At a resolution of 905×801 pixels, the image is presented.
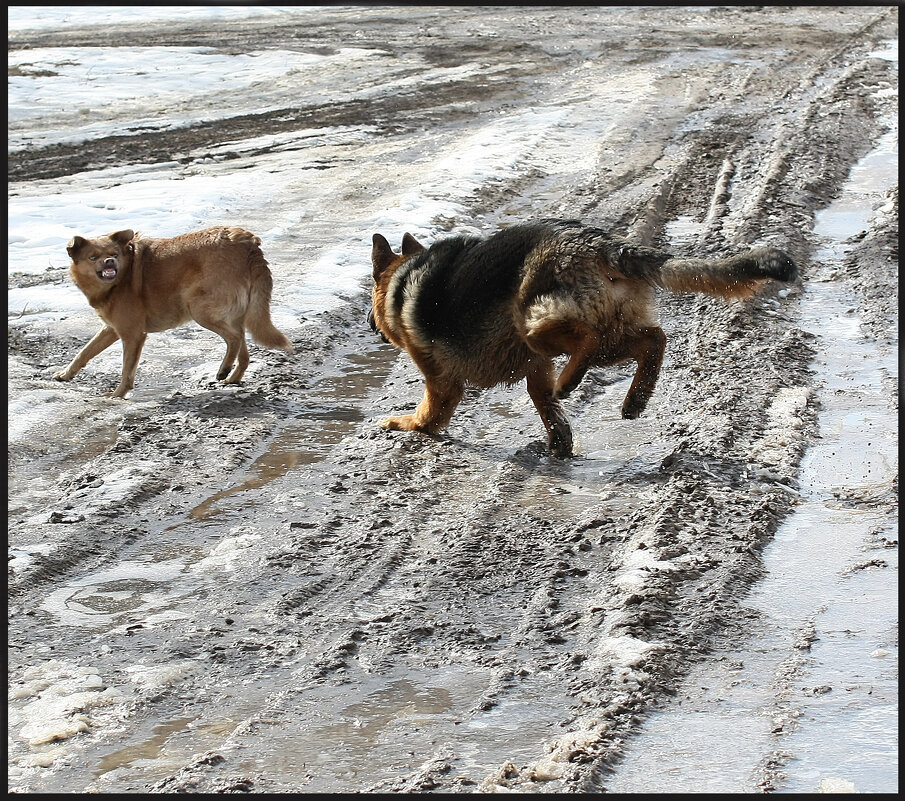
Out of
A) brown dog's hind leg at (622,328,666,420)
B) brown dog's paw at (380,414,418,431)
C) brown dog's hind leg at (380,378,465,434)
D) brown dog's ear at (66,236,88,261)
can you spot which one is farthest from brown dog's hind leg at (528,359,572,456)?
brown dog's ear at (66,236,88,261)

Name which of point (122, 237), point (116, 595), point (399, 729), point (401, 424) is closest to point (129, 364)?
point (122, 237)

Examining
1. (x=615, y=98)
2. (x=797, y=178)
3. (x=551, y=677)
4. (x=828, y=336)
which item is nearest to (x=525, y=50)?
(x=615, y=98)

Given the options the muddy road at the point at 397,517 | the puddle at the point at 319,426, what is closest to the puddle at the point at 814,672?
the muddy road at the point at 397,517

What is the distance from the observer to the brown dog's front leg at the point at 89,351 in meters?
7.53

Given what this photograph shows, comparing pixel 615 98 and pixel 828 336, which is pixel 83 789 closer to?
pixel 828 336

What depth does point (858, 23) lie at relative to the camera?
77.3 feet

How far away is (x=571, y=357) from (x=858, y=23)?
70.1 feet

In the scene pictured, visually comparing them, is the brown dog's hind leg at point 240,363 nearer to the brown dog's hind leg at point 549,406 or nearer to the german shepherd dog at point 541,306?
the german shepherd dog at point 541,306

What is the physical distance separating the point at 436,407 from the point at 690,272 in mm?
1818

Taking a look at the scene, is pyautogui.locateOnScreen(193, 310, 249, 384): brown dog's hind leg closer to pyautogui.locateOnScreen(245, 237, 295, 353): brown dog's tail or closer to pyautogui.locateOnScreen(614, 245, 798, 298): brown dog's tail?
pyautogui.locateOnScreen(245, 237, 295, 353): brown dog's tail

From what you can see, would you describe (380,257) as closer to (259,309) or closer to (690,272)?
(259,309)

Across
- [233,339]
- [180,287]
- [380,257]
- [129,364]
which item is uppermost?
[380,257]

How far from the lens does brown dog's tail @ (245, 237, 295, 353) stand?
7465 mm

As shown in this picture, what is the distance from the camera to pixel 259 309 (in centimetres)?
746
